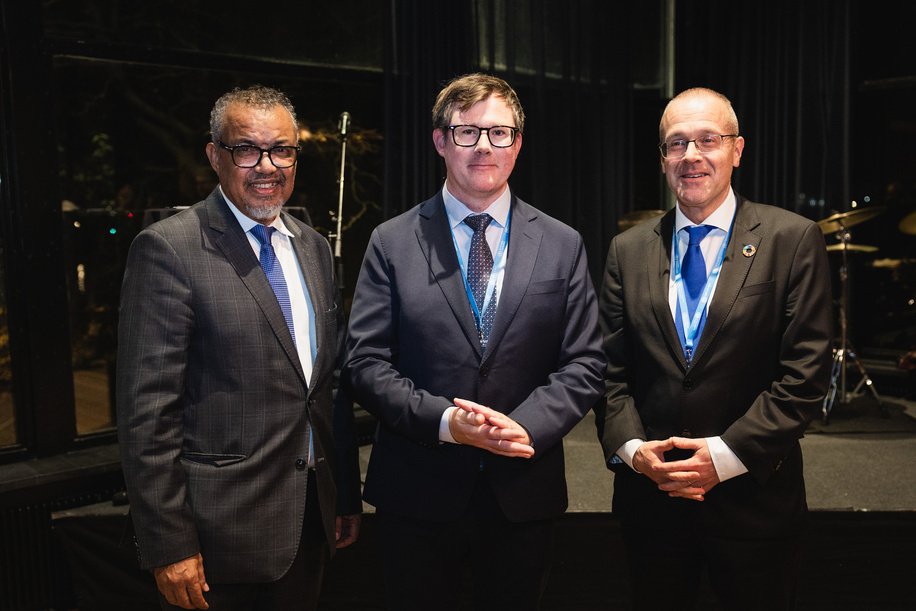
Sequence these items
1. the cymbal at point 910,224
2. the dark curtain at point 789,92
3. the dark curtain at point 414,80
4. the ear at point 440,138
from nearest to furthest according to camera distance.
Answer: the ear at point 440,138
the dark curtain at point 414,80
the cymbal at point 910,224
the dark curtain at point 789,92

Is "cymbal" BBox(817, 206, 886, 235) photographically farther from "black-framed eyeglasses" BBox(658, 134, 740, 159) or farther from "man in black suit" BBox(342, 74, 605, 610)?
"man in black suit" BBox(342, 74, 605, 610)

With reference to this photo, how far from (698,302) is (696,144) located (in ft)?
1.27

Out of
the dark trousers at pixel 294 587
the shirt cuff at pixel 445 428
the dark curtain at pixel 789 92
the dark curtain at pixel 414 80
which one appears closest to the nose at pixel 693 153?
the shirt cuff at pixel 445 428

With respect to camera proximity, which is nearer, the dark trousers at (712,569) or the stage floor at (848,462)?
the dark trousers at (712,569)

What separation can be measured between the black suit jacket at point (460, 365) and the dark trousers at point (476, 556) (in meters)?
0.04

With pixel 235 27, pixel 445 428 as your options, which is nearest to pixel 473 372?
pixel 445 428

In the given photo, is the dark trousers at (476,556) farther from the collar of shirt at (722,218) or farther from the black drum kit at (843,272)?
the black drum kit at (843,272)

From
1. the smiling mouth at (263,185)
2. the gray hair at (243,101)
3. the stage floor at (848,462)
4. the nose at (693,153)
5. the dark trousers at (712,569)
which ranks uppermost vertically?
the gray hair at (243,101)

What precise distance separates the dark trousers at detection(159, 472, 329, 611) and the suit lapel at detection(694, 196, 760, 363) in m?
0.98

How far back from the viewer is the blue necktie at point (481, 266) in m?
1.73

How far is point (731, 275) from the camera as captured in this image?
1805mm

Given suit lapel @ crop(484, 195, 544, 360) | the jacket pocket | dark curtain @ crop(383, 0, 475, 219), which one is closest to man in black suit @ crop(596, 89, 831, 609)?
suit lapel @ crop(484, 195, 544, 360)

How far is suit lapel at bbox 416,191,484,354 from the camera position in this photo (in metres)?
1.69

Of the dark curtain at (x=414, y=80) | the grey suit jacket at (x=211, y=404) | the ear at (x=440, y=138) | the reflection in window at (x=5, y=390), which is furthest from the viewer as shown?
the dark curtain at (x=414, y=80)
